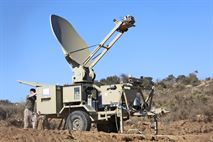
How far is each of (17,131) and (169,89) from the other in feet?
130

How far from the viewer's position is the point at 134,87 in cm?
1866

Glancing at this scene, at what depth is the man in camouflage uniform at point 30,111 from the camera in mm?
18938

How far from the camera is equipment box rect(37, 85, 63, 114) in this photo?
18859 millimetres

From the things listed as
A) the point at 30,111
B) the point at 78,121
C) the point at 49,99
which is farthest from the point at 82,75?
the point at 30,111

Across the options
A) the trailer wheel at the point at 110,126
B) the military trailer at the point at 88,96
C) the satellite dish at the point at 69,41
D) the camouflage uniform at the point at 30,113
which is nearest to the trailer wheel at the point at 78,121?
the military trailer at the point at 88,96

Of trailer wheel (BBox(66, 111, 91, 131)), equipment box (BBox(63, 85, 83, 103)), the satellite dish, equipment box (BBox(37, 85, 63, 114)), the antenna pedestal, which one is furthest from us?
the satellite dish

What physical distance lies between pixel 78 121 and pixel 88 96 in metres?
1.01

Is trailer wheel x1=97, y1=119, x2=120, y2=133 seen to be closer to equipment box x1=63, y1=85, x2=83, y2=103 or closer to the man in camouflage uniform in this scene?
equipment box x1=63, y1=85, x2=83, y2=103

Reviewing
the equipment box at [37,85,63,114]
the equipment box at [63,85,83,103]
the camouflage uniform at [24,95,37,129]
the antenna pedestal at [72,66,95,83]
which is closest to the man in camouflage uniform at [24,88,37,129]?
the camouflage uniform at [24,95,37,129]

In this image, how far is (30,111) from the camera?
19047mm

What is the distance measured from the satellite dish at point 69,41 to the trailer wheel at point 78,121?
2338 mm

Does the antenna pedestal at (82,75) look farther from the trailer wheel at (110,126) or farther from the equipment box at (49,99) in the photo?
the trailer wheel at (110,126)

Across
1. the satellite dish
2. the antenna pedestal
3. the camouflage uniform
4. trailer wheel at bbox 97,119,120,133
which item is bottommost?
trailer wheel at bbox 97,119,120,133

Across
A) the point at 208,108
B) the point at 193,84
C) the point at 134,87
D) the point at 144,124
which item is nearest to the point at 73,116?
the point at 134,87
